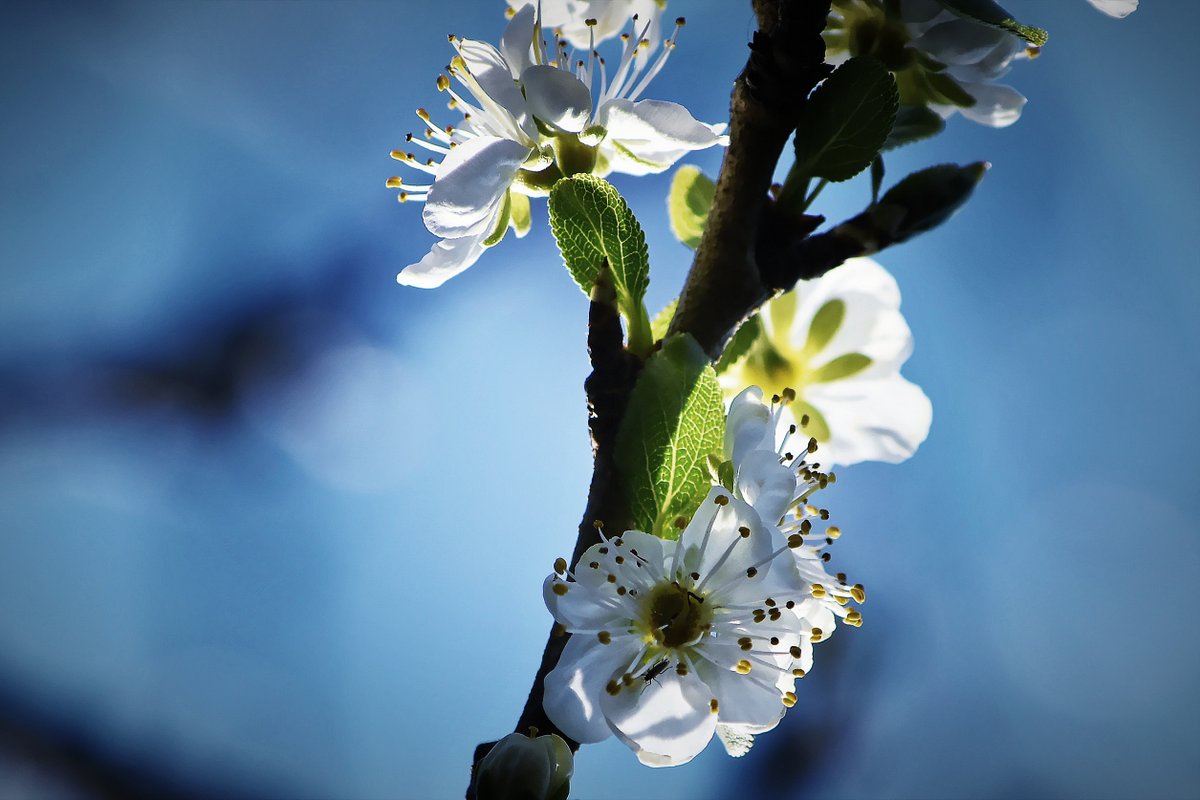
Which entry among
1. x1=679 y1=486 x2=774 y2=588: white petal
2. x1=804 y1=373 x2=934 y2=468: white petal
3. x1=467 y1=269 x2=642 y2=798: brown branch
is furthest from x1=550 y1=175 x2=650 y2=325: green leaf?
x1=804 y1=373 x2=934 y2=468: white petal

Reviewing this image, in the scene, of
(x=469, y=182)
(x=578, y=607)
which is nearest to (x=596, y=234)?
(x=469, y=182)

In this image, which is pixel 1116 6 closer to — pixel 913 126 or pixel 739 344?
pixel 913 126

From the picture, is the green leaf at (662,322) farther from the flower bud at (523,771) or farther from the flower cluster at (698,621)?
the flower bud at (523,771)

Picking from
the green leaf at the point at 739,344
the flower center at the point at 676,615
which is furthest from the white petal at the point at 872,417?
the flower center at the point at 676,615

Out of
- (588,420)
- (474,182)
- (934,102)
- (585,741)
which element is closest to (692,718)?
(585,741)

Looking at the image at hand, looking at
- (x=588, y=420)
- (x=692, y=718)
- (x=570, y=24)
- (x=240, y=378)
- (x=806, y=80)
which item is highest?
(x=240, y=378)

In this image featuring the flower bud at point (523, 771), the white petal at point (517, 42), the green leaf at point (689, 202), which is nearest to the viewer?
the flower bud at point (523, 771)

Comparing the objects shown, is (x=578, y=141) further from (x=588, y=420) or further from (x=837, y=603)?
(x=837, y=603)
